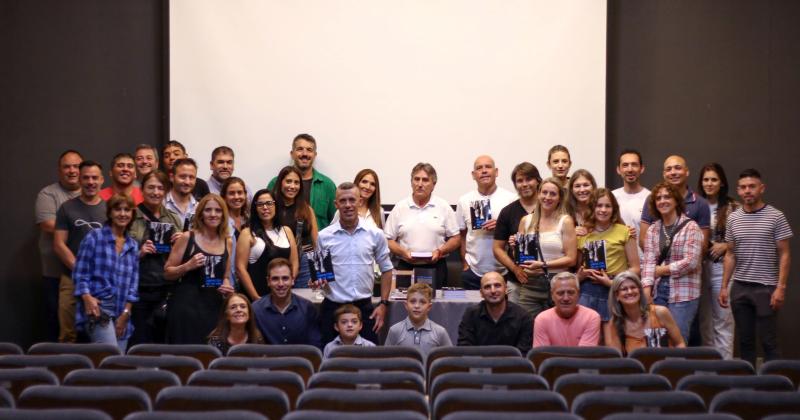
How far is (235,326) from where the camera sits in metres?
→ 6.13

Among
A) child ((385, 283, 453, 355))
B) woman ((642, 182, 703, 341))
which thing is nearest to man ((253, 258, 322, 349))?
child ((385, 283, 453, 355))

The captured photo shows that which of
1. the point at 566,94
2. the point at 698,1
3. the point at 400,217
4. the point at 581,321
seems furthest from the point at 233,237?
the point at 698,1

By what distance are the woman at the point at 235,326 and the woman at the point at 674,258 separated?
2668mm

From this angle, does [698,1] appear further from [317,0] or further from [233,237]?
[233,237]

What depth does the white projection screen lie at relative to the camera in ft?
29.1

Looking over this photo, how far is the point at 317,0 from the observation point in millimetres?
8953

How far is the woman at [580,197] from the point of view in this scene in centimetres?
680

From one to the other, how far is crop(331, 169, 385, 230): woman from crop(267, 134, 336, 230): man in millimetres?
573

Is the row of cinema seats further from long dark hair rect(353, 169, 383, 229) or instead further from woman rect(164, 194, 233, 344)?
long dark hair rect(353, 169, 383, 229)

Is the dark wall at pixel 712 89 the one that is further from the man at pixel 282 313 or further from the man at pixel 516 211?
the man at pixel 282 313

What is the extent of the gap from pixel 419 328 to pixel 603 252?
1.36 metres

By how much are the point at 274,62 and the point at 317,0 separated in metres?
0.70


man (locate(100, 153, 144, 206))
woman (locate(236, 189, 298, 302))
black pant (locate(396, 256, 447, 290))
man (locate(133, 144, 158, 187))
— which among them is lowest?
black pant (locate(396, 256, 447, 290))

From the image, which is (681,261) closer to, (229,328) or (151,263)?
(229,328)
